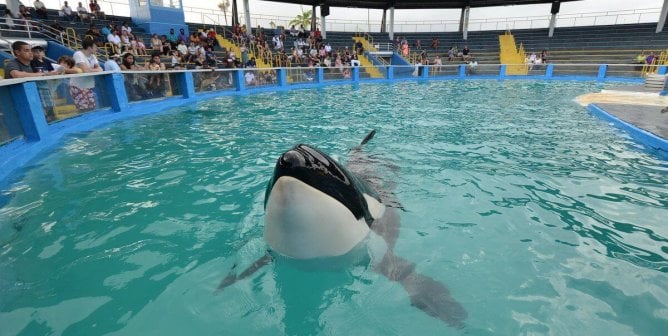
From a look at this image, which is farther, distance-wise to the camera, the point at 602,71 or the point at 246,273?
the point at 602,71

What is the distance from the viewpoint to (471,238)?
3.03 meters

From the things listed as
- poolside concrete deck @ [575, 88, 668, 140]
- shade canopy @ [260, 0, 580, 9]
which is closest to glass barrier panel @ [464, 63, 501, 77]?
poolside concrete deck @ [575, 88, 668, 140]

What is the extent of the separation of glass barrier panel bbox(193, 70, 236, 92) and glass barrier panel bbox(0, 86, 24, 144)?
7.35 metres

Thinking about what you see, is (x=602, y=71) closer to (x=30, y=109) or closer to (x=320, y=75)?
(x=320, y=75)

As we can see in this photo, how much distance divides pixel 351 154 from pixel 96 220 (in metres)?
3.14

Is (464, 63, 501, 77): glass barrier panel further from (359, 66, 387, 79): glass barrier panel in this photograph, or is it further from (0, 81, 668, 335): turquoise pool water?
(0, 81, 668, 335): turquoise pool water

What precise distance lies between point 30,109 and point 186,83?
6621 mm

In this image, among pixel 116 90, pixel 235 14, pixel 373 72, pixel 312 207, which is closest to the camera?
pixel 312 207

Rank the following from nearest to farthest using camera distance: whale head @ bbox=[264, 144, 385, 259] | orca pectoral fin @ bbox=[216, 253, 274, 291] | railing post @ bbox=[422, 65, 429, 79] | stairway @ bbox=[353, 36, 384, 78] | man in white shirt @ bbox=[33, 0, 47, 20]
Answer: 1. whale head @ bbox=[264, 144, 385, 259]
2. orca pectoral fin @ bbox=[216, 253, 274, 291]
3. man in white shirt @ bbox=[33, 0, 47, 20]
4. stairway @ bbox=[353, 36, 384, 78]
5. railing post @ bbox=[422, 65, 429, 79]

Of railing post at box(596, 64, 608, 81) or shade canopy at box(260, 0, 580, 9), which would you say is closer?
railing post at box(596, 64, 608, 81)

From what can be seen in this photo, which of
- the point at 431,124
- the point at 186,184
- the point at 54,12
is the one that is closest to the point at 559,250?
the point at 186,184

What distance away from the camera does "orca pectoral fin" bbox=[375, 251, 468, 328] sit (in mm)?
2117

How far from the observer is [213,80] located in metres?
13.3

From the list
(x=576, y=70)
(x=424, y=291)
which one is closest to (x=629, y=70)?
(x=576, y=70)
